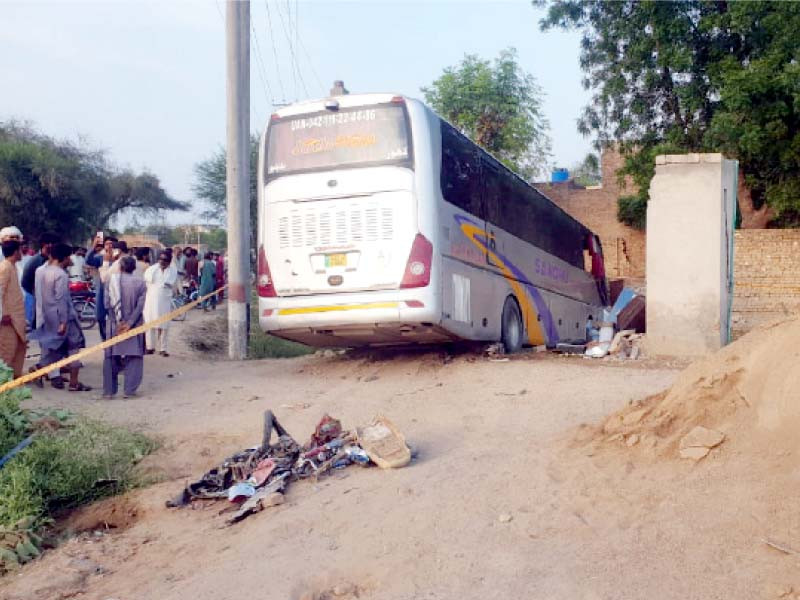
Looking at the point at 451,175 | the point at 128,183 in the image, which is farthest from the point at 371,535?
the point at 128,183

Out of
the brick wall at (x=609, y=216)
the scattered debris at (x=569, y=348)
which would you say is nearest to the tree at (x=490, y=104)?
the brick wall at (x=609, y=216)

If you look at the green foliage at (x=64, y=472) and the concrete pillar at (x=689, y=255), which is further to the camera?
the concrete pillar at (x=689, y=255)

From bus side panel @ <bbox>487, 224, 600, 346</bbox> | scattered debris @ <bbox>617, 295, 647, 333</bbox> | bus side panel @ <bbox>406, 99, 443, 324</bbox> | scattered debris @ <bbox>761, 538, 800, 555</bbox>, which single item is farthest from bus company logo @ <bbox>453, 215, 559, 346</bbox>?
scattered debris @ <bbox>761, 538, 800, 555</bbox>

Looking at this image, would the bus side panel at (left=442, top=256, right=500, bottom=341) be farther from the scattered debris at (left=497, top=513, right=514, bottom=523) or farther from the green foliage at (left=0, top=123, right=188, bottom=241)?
the green foliage at (left=0, top=123, right=188, bottom=241)

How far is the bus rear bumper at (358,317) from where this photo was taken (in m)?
9.81

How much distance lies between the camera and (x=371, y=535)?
15.3ft

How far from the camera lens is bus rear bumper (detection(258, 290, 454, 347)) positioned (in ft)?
32.2

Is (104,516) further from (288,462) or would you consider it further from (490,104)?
(490,104)

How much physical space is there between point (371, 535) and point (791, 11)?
858 inches

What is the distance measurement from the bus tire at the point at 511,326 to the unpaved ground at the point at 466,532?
191 inches

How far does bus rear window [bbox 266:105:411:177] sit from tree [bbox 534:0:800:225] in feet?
48.9

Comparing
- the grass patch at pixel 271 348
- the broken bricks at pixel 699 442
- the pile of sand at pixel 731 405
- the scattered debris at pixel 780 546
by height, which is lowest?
the grass patch at pixel 271 348

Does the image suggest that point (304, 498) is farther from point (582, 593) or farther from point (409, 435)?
point (582, 593)

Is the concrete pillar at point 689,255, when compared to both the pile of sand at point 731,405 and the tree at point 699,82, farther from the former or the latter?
the tree at point 699,82
